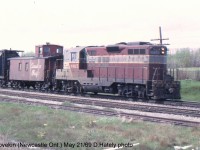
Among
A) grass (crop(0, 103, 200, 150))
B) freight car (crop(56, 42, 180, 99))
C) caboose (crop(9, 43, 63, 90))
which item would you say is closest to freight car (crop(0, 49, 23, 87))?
caboose (crop(9, 43, 63, 90))

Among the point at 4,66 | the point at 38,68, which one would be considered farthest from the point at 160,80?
the point at 4,66

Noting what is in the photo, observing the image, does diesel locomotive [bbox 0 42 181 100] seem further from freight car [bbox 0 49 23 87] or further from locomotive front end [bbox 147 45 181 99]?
freight car [bbox 0 49 23 87]

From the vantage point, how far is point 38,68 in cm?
3058

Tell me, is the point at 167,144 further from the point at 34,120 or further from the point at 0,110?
the point at 0,110

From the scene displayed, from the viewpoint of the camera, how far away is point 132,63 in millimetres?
22734

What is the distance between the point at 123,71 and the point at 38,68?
9845mm

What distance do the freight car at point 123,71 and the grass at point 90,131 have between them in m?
8.93

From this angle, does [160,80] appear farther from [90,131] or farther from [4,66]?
[4,66]

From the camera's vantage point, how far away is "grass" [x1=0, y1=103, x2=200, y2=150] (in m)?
10.0

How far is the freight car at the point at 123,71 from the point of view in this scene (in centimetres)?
2188

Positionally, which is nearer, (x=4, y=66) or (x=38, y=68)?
(x=38, y=68)

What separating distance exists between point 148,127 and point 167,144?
2.54 metres

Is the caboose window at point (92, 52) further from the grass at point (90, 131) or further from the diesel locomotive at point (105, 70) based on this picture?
the grass at point (90, 131)

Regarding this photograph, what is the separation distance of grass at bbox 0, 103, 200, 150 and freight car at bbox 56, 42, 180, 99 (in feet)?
29.3
